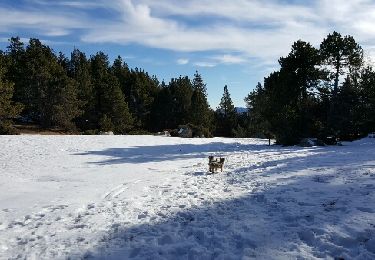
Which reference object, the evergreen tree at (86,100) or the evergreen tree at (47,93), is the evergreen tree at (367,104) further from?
the evergreen tree at (86,100)

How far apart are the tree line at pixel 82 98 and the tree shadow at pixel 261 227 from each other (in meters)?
34.4

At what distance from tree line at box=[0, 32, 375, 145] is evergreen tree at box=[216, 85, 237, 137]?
10458 mm

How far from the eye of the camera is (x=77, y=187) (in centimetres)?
1423

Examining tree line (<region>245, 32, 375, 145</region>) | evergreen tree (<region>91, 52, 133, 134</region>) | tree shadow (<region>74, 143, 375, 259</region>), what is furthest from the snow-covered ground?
evergreen tree (<region>91, 52, 133, 134</region>)

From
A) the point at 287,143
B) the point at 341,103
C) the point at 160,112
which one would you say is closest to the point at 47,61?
the point at 160,112

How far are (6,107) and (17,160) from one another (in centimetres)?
2035

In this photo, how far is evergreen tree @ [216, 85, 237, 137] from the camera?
89225mm

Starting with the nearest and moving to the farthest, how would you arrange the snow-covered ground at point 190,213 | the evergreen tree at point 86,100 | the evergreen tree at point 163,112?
the snow-covered ground at point 190,213
the evergreen tree at point 86,100
the evergreen tree at point 163,112

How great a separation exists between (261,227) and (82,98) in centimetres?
5262

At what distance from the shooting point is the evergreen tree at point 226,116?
3513 inches

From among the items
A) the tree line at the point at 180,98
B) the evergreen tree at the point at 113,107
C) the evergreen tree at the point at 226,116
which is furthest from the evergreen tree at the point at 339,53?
the evergreen tree at the point at 226,116

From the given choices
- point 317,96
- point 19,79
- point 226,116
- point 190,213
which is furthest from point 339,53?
point 226,116

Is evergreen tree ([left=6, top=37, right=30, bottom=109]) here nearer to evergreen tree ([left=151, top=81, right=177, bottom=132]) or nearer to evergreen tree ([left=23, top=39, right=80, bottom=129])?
evergreen tree ([left=23, top=39, right=80, bottom=129])

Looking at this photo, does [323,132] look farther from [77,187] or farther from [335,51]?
[77,187]
